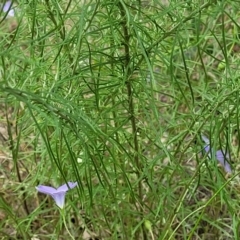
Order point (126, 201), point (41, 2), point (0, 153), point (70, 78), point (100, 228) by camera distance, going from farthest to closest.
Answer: point (0, 153) → point (100, 228) → point (126, 201) → point (41, 2) → point (70, 78)

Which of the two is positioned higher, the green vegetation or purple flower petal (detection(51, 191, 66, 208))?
the green vegetation

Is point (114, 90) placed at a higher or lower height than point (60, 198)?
higher

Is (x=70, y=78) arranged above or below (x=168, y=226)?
above

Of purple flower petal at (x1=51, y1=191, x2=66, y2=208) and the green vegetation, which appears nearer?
the green vegetation

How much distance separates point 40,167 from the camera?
1528 millimetres

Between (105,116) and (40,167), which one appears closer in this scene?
(105,116)

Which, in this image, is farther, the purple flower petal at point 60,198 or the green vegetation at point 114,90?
the purple flower petal at point 60,198

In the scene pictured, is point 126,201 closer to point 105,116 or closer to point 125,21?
point 105,116

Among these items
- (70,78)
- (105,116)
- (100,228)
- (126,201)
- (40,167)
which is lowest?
(100,228)

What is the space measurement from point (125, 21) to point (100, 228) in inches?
25.3

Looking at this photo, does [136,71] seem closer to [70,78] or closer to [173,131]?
[70,78]

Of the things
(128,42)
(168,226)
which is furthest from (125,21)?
(168,226)

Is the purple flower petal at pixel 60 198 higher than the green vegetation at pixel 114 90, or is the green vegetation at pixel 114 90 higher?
the green vegetation at pixel 114 90

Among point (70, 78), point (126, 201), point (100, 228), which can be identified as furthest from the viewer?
point (100, 228)
